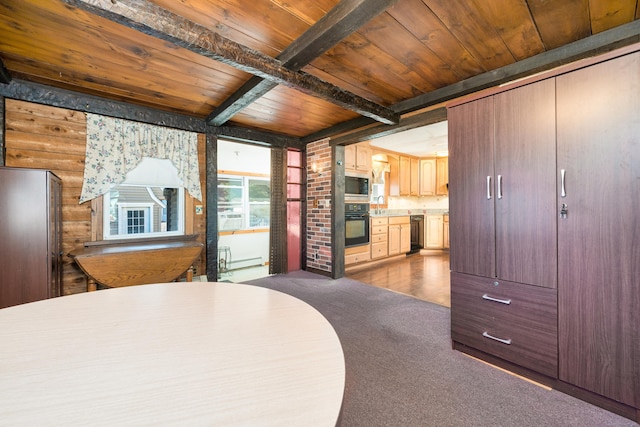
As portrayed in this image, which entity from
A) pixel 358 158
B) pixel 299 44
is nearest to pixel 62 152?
pixel 299 44

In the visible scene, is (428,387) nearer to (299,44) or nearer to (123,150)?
(299,44)

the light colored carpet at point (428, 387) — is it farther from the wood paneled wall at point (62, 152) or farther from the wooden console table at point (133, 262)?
the wood paneled wall at point (62, 152)

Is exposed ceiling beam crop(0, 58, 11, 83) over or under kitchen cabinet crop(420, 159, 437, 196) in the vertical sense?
over

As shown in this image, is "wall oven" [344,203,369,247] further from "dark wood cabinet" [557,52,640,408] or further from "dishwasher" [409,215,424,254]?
"dark wood cabinet" [557,52,640,408]

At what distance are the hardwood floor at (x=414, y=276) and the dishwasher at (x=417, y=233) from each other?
1.30 ft

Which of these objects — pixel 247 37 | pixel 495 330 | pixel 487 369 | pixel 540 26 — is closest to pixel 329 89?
pixel 247 37

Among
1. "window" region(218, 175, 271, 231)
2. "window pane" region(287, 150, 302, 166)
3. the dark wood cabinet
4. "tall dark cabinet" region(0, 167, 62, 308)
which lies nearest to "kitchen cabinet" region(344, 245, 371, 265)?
"window pane" region(287, 150, 302, 166)

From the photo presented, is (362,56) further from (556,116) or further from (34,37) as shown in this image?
(34,37)

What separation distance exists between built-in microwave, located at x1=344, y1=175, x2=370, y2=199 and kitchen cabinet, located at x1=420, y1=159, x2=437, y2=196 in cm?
222

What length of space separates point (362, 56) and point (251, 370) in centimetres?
216

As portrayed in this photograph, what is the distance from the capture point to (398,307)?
274 centimetres

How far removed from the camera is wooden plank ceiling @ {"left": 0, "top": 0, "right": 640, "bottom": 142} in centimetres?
150

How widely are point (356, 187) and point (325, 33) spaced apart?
3100mm

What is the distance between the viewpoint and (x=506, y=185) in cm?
Result: 167
